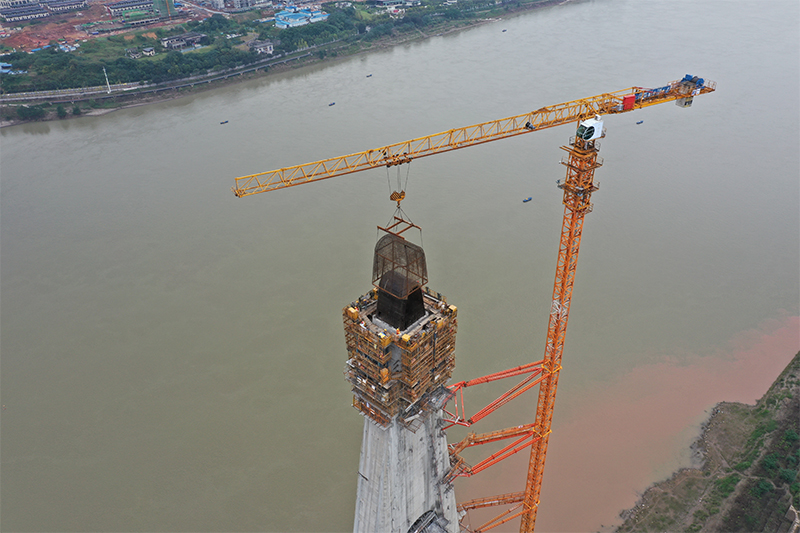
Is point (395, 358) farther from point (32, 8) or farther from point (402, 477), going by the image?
point (32, 8)

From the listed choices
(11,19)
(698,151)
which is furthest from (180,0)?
(698,151)

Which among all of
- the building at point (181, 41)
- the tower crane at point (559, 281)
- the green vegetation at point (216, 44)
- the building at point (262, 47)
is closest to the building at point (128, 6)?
the green vegetation at point (216, 44)

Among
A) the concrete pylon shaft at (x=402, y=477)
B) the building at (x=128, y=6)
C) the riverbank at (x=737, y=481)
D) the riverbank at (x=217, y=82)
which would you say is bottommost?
the riverbank at (x=737, y=481)

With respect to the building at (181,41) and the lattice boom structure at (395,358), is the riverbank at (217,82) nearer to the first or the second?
the building at (181,41)

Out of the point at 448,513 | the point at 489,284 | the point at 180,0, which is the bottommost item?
the point at 448,513

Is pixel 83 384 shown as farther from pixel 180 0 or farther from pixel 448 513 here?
pixel 180 0

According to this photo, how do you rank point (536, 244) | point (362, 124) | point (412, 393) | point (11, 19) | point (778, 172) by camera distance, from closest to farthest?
point (412, 393)
point (536, 244)
point (778, 172)
point (362, 124)
point (11, 19)

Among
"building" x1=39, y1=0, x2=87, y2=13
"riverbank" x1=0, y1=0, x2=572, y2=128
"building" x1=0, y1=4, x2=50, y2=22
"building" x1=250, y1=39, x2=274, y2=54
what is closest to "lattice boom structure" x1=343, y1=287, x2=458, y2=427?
"riverbank" x1=0, y1=0, x2=572, y2=128
